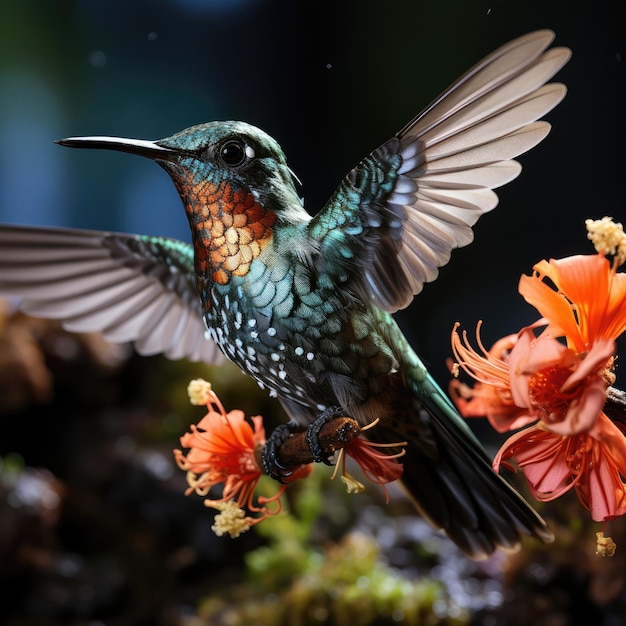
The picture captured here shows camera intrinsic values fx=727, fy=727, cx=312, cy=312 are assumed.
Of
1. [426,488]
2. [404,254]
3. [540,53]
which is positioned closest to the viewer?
[540,53]

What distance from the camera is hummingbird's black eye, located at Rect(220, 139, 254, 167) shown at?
555 millimetres

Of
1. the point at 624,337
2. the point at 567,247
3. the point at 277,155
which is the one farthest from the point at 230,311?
the point at 567,247

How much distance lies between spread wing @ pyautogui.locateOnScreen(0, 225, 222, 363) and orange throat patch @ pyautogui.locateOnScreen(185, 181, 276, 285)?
0.56 feet

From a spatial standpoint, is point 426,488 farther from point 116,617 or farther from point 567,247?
point 116,617

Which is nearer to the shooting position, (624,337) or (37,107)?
(624,337)

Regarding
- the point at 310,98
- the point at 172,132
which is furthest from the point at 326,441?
the point at 172,132

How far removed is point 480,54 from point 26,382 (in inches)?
60.7

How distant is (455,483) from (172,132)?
1.30 metres

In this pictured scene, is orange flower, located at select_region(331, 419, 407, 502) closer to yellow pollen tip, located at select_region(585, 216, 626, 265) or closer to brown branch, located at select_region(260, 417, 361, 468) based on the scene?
brown branch, located at select_region(260, 417, 361, 468)

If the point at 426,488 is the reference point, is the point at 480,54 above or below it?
above

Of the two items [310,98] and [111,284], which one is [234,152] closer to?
[111,284]

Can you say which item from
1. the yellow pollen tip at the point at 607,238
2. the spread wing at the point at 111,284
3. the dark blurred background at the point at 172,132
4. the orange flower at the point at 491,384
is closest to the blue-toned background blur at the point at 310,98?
the dark blurred background at the point at 172,132

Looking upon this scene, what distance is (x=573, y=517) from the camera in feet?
4.63

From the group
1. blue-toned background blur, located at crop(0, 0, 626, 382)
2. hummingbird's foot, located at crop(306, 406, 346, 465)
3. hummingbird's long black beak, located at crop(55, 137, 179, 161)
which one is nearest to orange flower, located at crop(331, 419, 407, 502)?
hummingbird's foot, located at crop(306, 406, 346, 465)
